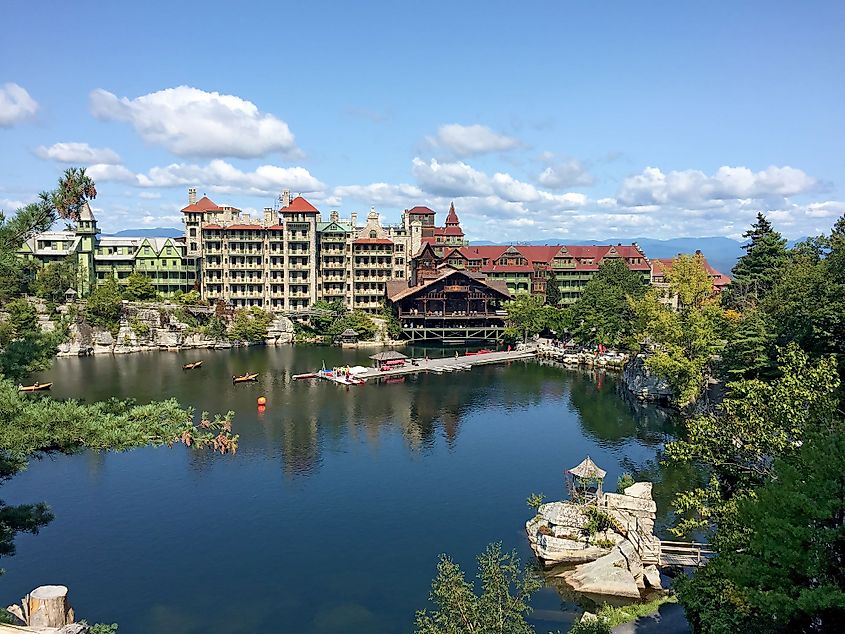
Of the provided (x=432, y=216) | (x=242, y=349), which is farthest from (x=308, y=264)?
(x=432, y=216)

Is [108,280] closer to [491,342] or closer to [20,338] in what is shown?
[491,342]

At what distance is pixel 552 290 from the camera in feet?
333

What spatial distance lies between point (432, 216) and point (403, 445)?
66.5 meters

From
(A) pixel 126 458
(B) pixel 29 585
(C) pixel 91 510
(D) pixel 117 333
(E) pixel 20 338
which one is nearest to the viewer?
(E) pixel 20 338

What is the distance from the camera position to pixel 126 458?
146 feet

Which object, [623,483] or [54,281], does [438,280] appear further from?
[623,483]

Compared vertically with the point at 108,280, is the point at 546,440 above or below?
below

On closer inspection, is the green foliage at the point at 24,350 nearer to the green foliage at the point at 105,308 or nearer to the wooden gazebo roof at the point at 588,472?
the wooden gazebo roof at the point at 588,472

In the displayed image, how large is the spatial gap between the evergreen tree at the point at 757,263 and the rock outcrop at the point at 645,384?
13332 millimetres

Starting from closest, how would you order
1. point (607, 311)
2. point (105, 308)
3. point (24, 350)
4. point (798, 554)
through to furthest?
point (798, 554), point (24, 350), point (607, 311), point (105, 308)

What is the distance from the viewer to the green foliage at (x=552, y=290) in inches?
3964

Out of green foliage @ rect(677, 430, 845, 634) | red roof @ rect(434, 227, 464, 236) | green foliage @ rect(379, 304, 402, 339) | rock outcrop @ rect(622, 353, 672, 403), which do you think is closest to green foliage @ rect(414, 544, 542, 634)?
green foliage @ rect(677, 430, 845, 634)

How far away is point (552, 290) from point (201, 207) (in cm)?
5310

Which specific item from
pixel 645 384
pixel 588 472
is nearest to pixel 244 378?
pixel 645 384
